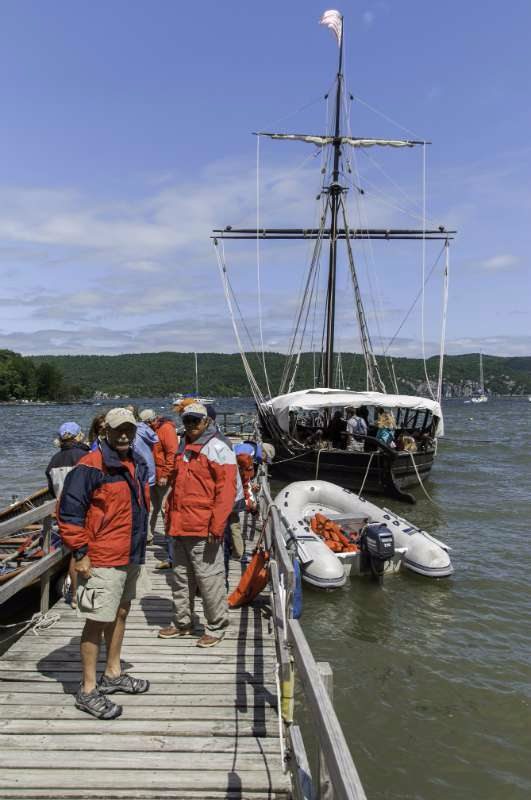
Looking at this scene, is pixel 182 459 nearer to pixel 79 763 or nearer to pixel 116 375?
pixel 79 763

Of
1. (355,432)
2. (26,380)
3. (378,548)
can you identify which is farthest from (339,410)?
(26,380)

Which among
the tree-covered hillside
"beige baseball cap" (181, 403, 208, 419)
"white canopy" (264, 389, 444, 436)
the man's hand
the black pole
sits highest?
the black pole

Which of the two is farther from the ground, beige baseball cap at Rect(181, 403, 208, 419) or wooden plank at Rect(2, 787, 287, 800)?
beige baseball cap at Rect(181, 403, 208, 419)

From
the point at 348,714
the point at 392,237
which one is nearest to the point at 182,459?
the point at 348,714

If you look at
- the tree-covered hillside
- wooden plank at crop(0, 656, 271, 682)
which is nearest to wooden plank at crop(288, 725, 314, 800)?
wooden plank at crop(0, 656, 271, 682)

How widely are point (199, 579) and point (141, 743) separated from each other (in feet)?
5.00

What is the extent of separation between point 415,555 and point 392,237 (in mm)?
18937

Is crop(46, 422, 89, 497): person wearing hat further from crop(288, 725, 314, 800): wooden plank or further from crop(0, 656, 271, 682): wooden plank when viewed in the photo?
crop(288, 725, 314, 800): wooden plank

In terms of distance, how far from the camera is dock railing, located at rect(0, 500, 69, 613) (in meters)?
5.23

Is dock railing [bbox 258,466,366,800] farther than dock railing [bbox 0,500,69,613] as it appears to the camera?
No

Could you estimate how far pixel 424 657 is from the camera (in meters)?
7.51

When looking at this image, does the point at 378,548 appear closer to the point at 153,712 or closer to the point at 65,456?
the point at 65,456

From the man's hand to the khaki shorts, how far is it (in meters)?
0.06

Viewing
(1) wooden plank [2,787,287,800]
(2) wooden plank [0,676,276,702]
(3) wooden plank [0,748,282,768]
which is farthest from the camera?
(2) wooden plank [0,676,276,702]
